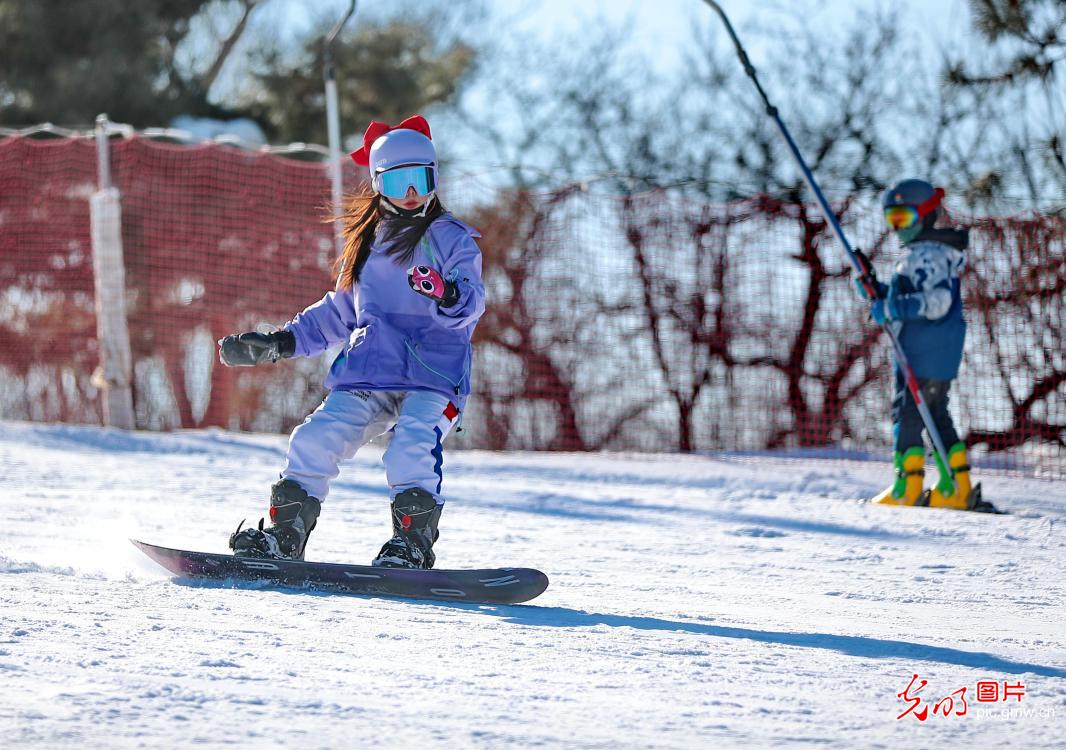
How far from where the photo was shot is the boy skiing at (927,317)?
20.3 feet

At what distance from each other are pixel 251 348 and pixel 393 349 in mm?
432

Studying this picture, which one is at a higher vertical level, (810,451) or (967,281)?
(967,281)

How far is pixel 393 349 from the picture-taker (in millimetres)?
3947

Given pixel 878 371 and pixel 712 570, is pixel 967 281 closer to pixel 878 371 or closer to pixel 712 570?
pixel 878 371

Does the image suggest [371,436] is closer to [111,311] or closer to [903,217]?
[903,217]

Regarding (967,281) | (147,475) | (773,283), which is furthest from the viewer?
(773,283)

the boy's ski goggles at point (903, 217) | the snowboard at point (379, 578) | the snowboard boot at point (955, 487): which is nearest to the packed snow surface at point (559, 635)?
the snowboard at point (379, 578)

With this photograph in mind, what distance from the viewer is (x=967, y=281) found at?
874 cm

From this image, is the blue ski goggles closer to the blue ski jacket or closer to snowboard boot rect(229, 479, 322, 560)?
snowboard boot rect(229, 479, 322, 560)

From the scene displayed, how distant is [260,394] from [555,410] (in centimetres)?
306

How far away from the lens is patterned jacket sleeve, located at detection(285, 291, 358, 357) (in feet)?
13.6

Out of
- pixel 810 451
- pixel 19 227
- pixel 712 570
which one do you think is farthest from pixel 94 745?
pixel 19 227

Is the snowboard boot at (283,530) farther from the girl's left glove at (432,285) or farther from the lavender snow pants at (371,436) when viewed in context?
the girl's left glove at (432,285)

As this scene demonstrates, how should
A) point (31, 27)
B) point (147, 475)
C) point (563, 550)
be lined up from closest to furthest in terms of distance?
point (563, 550), point (147, 475), point (31, 27)
